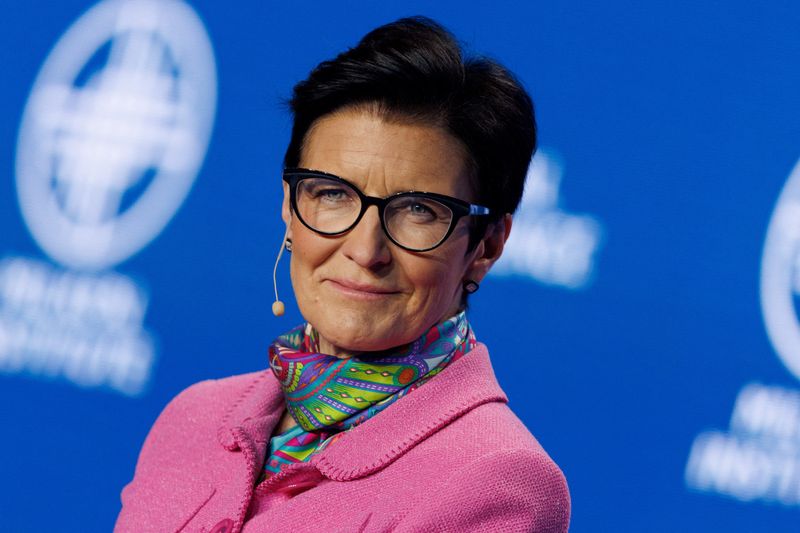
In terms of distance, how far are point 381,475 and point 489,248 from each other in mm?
395

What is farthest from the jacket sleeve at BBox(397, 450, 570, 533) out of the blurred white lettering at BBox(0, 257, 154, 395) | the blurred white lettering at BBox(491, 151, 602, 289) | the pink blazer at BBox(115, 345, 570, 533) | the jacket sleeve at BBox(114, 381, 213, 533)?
the blurred white lettering at BBox(0, 257, 154, 395)

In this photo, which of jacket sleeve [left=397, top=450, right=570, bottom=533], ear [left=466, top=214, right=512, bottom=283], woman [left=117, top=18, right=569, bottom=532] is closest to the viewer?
jacket sleeve [left=397, top=450, right=570, bottom=533]

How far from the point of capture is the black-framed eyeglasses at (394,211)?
56.2 inches

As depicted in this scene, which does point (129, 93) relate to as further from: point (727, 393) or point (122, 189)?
point (727, 393)

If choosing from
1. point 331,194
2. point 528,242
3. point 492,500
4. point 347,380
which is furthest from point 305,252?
point 528,242

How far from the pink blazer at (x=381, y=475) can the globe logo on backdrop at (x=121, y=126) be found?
1.13m

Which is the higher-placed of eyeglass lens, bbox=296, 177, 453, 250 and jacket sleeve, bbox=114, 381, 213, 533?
eyeglass lens, bbox=296, 177, 453, 250

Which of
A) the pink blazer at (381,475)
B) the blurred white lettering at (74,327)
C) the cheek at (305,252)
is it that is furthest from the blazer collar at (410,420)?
the blurred white lettering at (74,327)

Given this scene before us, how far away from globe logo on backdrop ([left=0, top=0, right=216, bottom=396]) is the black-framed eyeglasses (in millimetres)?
1362

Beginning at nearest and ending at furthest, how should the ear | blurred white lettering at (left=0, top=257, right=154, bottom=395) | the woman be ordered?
the woman → the ear → blurred white lettering at (left=0, top=257, right=154, bottom=395)

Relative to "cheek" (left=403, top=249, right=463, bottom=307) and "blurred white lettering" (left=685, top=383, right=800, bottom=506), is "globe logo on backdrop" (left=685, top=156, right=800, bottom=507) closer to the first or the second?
"blurred white lettering" (left=685, top=383, right=800, bottom=506)

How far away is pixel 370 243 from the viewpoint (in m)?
1.41

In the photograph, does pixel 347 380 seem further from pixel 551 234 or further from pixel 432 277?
pixel 551 234

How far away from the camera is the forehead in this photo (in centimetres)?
143
